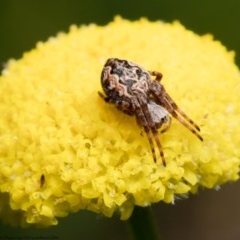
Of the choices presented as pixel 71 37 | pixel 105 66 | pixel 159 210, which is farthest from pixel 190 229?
pixel 105 66

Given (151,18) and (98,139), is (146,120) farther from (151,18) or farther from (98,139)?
(151,18)

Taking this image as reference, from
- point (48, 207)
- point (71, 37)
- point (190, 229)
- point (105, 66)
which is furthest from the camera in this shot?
point (190, 229)

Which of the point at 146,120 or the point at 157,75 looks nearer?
the point at 146,120

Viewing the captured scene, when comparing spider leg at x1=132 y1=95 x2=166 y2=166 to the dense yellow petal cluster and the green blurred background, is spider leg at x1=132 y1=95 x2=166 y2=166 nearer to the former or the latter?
the dense yellow petal cluster

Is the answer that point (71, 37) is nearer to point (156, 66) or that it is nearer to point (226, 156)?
point (156, 66)

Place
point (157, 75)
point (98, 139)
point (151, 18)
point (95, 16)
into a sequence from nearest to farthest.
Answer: point (98, 139), point (157, 75), point (95, 16), point (151, 18)

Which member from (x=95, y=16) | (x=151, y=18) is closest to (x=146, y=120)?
(x=95, y=16)
